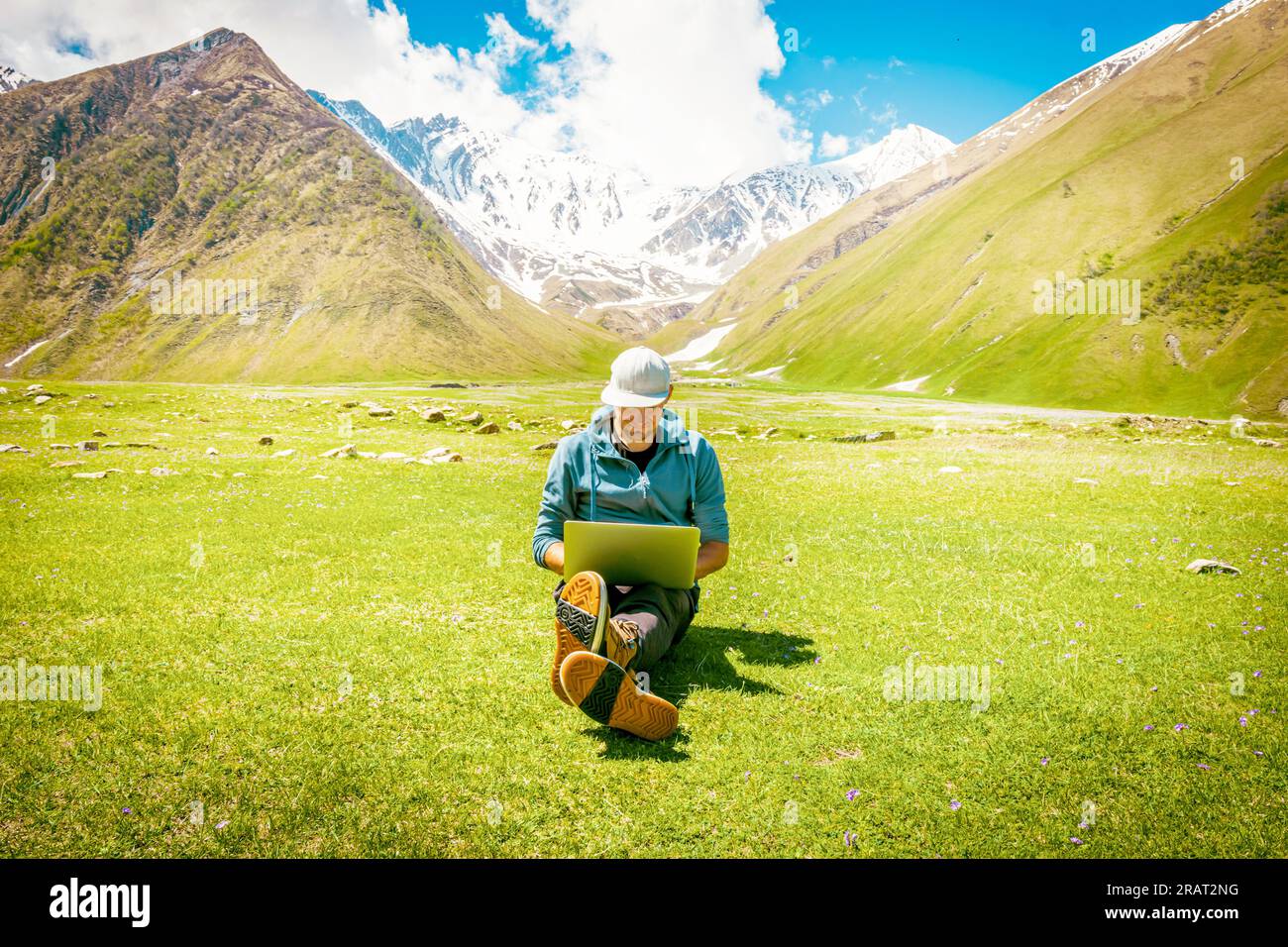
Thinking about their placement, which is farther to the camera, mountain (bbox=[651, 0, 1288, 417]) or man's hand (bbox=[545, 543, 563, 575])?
mountain (bbox=[651, 0, 1288, 417])

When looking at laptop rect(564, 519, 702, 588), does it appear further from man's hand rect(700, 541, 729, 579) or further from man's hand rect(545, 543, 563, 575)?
man's hand rect(700, 541, 729, 579)

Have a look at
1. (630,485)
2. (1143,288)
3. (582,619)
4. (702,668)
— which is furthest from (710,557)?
(1143,288)

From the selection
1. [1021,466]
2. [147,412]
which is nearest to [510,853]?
[1021,466]

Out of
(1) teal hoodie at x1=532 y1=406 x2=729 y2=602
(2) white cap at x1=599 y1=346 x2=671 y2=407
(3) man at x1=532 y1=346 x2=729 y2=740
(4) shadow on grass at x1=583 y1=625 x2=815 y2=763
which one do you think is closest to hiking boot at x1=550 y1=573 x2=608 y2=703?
(3) man at x1=532 y1=346 x2=729 y2=740

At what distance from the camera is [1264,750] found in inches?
281

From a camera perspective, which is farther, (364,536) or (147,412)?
(147,412)

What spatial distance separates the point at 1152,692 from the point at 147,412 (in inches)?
2388

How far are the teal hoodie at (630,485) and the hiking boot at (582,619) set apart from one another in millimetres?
1796

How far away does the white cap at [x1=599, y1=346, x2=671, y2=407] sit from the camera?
8617 millimetres

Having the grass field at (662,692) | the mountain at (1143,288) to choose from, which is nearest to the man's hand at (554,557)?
the grass field at (662,692)

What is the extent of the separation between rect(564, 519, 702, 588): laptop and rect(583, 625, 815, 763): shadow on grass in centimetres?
148
